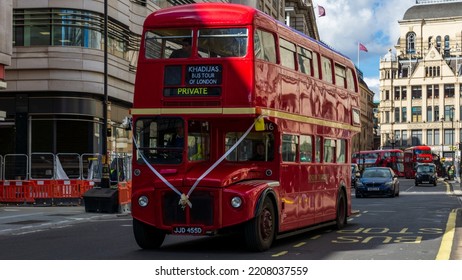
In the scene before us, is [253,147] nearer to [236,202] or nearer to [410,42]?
[236,202]

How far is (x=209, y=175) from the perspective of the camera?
12.4 meters

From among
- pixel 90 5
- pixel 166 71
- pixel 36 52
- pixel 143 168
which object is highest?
pixel 90 5

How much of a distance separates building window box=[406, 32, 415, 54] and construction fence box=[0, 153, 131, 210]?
129m

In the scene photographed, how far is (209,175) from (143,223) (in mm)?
1559

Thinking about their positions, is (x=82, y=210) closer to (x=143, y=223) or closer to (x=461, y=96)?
(x=143, y=223)

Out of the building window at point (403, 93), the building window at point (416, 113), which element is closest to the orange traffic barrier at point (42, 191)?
the building window at point (416, 113)

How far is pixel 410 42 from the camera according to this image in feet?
506

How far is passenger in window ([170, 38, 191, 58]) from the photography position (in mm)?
12766

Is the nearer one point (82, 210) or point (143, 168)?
point (143, 168)

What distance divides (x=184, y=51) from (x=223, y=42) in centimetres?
69

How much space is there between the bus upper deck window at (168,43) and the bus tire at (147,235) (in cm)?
296

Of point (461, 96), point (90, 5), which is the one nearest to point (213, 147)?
point (90, 5)

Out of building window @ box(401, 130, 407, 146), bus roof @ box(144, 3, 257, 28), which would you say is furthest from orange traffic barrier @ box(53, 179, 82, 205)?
building window @ box(401, 130, 407, 146)

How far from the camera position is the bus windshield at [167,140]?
41.6 feet
